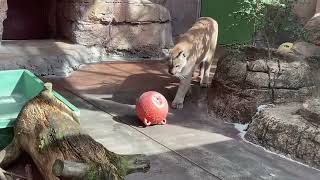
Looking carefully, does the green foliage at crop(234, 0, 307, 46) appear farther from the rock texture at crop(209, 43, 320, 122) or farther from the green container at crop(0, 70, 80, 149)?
the green container at crop(0, 70, 80, 149)

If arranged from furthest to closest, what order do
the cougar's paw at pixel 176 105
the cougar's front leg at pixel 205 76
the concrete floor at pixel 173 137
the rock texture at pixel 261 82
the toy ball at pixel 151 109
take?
the cougar's front leg at pixel 205 76
the cougar's paw at pixel 176 105
the rock texture at pixel 261 82
the toy ball at pixel 151 109
the concrete floor at pixel 173 137

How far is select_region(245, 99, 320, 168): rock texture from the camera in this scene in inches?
185

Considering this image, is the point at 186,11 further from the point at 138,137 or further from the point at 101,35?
the point at 138,137

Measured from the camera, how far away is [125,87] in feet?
23.9

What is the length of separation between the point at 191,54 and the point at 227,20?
18.8 ft

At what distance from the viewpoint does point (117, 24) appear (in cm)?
962

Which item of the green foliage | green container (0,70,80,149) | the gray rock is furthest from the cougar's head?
green container (0,70,80,149)

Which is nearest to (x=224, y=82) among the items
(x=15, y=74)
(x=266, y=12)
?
(x=266, y=12)

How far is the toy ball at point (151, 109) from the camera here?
213 inches

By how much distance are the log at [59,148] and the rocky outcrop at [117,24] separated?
5218 millimetres

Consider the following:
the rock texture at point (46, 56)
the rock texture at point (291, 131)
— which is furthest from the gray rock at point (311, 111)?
the rock texture at point (46, 56)

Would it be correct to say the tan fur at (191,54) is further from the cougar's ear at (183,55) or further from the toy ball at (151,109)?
the toy ball at (151,109)

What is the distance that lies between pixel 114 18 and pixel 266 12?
4.23 m

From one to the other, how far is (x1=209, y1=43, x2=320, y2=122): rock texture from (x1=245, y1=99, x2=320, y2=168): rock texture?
32 cm
